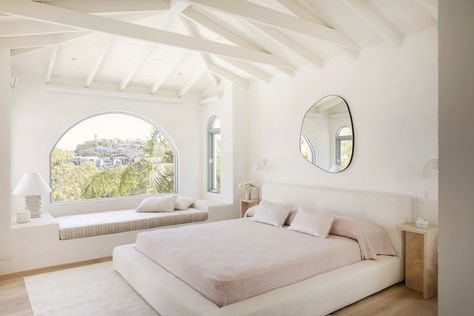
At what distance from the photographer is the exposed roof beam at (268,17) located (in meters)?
2.91

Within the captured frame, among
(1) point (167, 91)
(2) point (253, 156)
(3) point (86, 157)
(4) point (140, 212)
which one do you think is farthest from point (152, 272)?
(1) point (167, 91)

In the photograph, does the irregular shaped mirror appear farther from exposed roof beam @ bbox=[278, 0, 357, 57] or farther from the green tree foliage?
the green tree foliage

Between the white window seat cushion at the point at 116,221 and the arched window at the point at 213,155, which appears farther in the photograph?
the arched window at the point at 213,155

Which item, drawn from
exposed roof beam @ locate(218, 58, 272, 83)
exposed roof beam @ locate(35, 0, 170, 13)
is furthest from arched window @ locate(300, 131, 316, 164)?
exposed roof beam @ locate(35, 0, 170, 13)

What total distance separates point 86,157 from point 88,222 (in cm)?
173

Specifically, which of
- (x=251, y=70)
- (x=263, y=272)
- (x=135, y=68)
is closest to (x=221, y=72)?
(x=251, y=70)

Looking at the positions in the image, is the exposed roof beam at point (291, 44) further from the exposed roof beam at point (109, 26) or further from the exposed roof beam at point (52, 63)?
the exposed roof beam at point (52, 63)

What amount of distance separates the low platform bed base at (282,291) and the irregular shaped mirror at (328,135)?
139 centimetres

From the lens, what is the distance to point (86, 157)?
584 cm

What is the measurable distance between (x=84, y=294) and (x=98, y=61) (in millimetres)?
3114

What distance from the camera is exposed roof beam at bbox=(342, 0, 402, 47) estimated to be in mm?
3076

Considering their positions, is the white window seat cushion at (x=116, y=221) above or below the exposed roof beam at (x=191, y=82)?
below

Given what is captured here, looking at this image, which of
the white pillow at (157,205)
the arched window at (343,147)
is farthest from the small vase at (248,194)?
the arched window at (343,147)

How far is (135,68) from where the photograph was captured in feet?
16.5
